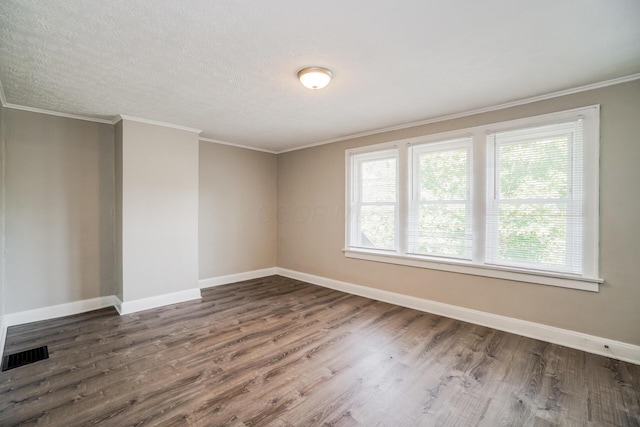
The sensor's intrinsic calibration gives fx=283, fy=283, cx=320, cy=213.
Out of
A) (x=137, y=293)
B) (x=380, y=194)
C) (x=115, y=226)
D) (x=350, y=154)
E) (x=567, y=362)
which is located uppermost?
(x=350, y=154)

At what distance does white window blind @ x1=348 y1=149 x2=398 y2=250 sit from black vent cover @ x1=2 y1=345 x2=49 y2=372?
3943 mm

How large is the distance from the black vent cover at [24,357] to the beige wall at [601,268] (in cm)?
377

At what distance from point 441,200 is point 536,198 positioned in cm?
103

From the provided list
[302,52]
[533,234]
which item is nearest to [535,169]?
[533,234]

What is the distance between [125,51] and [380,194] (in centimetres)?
354

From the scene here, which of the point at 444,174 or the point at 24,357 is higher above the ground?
the point at 444,174

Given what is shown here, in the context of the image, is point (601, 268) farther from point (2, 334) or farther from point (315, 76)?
point (2, 334)

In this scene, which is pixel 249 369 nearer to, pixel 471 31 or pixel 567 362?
pixel 567 362

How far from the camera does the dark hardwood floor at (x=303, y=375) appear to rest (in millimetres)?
1946

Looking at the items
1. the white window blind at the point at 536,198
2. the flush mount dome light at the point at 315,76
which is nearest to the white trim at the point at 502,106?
the white window blind at the point at 536,198

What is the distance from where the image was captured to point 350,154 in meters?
4.84

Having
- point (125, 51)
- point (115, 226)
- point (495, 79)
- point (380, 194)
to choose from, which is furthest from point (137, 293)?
point (495, 79)

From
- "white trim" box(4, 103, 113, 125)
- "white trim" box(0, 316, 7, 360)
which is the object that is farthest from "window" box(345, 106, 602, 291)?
"white trim" box(0, 316, 7, 360)

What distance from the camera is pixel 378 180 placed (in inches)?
180
